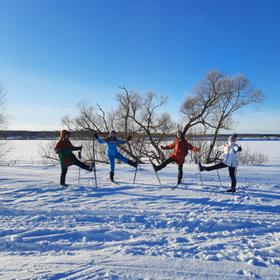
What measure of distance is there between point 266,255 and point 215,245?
2.39ft

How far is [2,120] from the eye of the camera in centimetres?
2570

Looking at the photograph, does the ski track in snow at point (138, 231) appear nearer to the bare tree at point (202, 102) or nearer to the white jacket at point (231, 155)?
the white jacket at point (231, 155)

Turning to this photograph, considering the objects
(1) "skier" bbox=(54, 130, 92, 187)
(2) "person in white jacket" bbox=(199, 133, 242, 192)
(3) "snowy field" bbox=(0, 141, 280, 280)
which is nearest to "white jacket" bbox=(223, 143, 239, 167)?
(2) "person in white jacket" bbox=(199, 133, 242, 192)

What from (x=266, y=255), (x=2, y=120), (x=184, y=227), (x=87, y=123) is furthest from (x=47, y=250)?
(x=2, y=120)

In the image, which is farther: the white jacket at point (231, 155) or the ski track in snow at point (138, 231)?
the white jacket at point (231, 155)

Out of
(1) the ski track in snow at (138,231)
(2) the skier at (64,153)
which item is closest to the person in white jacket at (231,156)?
(1) the ski track in snow at (138,231)

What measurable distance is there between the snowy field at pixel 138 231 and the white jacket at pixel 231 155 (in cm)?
86

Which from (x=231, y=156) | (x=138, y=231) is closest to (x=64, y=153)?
(x=138, y=231)

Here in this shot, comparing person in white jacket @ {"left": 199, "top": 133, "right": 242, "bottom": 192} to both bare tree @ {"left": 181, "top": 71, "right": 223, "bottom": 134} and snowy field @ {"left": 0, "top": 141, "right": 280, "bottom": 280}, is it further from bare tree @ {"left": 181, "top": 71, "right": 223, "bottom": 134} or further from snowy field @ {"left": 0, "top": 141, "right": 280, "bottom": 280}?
bare tree @ {"left": 181, "top": 71, "right": 223, "bottom": 134}

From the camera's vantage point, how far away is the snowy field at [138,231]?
3.33 m

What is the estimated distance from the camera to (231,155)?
809 cm

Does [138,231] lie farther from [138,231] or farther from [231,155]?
[231,155]

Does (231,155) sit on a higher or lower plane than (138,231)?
higher

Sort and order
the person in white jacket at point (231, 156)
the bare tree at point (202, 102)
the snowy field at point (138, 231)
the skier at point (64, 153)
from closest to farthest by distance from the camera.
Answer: the snowy field at point (138, 231), the person in white jacket at point (231, 156), the skier at point (64, 153), the bare tree at point (202, 102)
